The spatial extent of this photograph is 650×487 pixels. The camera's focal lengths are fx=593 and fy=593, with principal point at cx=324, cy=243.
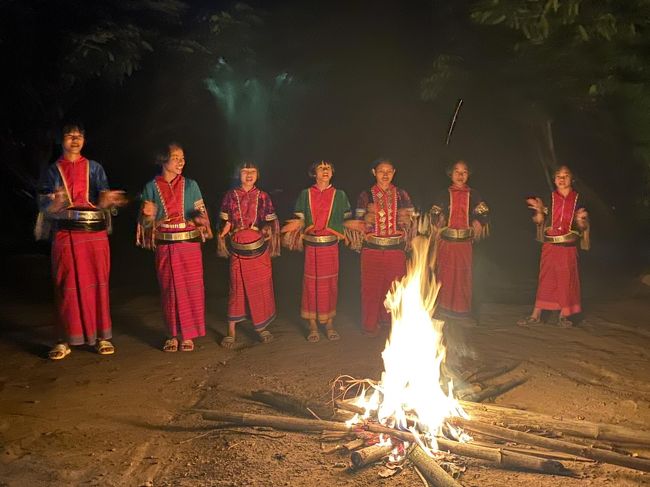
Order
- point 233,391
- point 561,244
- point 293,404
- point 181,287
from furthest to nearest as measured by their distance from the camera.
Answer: point 561,244
point 181,287
point 233,391
point 293,404

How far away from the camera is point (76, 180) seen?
580 cm

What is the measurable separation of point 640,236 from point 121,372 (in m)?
13.9

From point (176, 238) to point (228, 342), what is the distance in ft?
4.36

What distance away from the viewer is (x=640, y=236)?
15.2 meters

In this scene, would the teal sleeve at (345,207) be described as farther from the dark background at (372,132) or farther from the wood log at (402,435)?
the wood log at (402,435)

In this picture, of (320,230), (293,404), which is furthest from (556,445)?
(320,230)

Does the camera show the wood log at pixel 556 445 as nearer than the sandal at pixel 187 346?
Yes

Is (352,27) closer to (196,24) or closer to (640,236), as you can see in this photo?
(196,24)

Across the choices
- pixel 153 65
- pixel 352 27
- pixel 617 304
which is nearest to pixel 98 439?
pixel 617 304

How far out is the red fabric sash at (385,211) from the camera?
668 cm

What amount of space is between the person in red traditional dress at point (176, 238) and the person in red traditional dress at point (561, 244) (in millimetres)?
3875

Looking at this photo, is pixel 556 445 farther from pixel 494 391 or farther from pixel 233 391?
pixel 233 391

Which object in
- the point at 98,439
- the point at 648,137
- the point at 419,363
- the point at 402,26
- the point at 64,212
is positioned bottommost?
the point at 98,439

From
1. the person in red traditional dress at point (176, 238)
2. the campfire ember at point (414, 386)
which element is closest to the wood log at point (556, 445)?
the campfire ember at point (414, 386)
